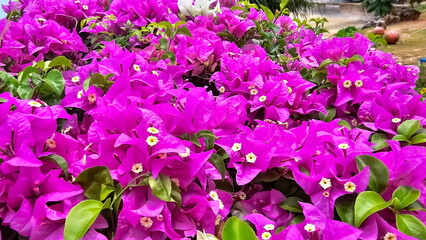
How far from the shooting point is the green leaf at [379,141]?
0.78 meters

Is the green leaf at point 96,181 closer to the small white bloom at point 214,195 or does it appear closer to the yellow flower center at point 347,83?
the small white bloom at point 214,195

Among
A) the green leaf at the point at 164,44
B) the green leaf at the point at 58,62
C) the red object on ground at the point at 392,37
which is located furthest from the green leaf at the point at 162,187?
the red object on ground at the point at 392,37

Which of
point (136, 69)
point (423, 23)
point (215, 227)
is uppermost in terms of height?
point (136, 69)

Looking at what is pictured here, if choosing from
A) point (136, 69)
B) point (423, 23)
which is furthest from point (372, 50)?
point (423, 23)

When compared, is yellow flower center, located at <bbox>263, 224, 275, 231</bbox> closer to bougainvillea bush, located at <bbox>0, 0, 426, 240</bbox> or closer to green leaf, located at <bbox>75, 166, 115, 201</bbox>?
bougainvillea bush, located at <bbox>0, 0, 426, 240</bbox>

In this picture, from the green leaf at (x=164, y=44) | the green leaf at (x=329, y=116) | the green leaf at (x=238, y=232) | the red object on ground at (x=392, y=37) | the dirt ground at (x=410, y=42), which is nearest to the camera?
the green leaf at (x=238, y=232)

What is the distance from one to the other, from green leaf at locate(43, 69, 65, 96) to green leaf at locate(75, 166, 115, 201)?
10.6 inches

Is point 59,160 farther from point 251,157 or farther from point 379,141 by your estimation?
point 379,141

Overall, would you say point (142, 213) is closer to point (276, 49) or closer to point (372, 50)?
point (276, 49)

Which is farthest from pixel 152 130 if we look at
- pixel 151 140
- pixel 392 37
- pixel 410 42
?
pixel 410 42

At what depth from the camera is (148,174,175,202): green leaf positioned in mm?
563

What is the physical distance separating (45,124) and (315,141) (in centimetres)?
47

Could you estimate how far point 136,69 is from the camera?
2.65 ft

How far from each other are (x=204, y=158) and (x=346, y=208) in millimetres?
242
